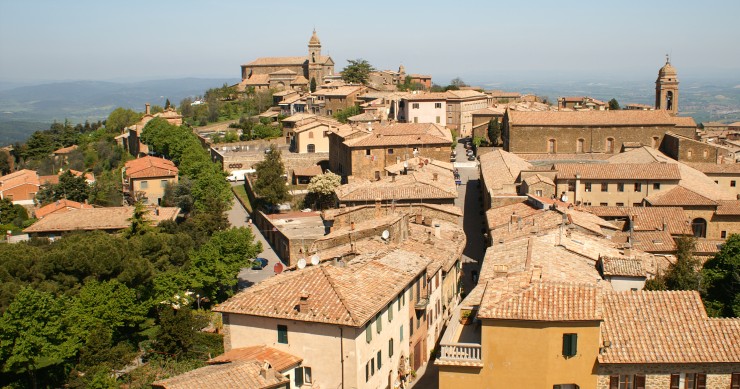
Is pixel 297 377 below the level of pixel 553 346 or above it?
below

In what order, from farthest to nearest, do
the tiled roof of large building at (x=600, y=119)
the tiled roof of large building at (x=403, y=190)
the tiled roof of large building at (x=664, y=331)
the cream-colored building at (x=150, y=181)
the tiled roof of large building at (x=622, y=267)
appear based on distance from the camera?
the cream-colored building at (x=150, y=181), the tiled roof of large building at (x=600, y=119), the tiled roof of large building at (x=403, y=190), the tiled roof of large building at (x=622, y=267), the tiled roof of large building at (x=664, y=331)

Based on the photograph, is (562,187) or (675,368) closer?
(675,368)

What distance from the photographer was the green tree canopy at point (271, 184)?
51625 millimetres

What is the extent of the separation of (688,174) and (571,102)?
5230cm

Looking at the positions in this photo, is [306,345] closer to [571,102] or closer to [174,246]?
[174,246]

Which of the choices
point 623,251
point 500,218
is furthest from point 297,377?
point 500,218

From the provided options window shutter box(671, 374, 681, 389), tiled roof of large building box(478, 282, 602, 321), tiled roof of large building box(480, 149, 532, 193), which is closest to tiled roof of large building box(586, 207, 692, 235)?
tiled roof of large building box(480, 149, 532, 193)

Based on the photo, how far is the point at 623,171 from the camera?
4425cm

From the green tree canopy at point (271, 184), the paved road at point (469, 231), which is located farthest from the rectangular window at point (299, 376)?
the green tree canopy at point (271, 184)

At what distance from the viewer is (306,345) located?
19.5 meters

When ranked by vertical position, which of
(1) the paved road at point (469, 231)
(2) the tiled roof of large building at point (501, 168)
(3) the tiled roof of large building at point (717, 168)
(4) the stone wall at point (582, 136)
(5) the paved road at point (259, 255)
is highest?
(4) the stone wall at point (582, 136)

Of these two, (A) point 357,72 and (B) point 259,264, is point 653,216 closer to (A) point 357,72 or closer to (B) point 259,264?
(B) point 259,264

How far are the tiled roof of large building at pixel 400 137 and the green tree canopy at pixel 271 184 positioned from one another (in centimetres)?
543

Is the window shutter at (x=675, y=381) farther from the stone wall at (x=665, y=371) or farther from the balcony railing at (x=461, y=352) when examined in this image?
the balcony railing at (x=461, y=352)
